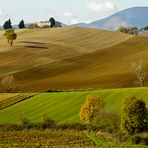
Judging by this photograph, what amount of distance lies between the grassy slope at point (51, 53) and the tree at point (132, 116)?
46.8 meters

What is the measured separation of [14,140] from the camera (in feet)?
185

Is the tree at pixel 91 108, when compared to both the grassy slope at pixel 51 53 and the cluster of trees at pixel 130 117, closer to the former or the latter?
the cluster of trees at pixel 130 117

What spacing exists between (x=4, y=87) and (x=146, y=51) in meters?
46.0

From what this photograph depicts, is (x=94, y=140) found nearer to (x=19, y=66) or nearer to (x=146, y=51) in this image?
(x=19, y=66)

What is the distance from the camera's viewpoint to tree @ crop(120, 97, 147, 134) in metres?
56.5

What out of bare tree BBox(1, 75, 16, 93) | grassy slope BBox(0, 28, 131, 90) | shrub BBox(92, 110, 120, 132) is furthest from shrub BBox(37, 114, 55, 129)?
grassy slope BBox(0, 28, 131, 90)

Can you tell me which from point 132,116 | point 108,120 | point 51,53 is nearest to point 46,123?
point 108,120

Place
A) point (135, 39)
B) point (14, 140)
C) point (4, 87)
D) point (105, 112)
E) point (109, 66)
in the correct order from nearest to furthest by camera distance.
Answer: point (14, 140), point (105, 112), point (4, 87), point (109, 66), point (135, 39)

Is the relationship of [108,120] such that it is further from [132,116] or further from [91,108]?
[91,108]

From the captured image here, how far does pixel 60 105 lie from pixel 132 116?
22.8 meters

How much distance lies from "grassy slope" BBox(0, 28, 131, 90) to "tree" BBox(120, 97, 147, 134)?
46.8m

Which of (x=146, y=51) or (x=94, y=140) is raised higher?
(x=146, y=51)

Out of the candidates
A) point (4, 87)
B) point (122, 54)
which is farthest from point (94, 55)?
point (4, 87)

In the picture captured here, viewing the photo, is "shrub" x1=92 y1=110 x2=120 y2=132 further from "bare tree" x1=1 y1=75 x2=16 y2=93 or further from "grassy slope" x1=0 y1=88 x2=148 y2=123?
"bare tree" x1=1 y1=75 x2=16 y2=93
